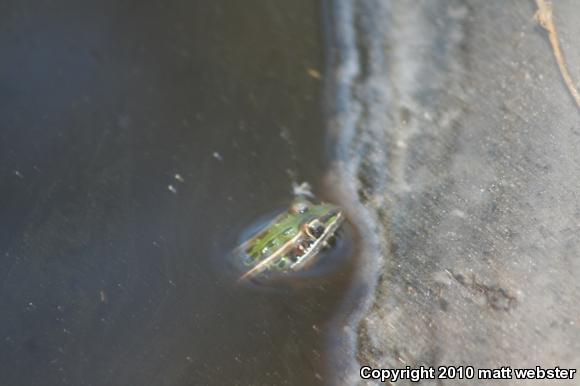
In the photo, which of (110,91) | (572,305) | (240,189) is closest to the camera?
(572,305)

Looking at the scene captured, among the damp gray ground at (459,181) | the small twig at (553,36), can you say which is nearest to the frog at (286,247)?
the damp gray ground at (459,181)

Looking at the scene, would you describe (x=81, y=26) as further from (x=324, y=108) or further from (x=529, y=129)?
(x=529, y=129)

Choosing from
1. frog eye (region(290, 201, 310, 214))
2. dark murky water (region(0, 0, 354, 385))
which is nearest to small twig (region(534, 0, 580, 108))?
dark murky water (region(0, 0, 354, 385))

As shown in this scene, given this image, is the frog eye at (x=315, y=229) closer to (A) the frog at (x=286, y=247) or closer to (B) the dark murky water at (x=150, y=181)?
(A) the frog at (x=286, y=247)

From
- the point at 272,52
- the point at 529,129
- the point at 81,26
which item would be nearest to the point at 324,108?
the point at 272,52

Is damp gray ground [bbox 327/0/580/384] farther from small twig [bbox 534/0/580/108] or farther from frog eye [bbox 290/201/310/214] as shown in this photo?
frog eye [bbox 290/201/310/214]
